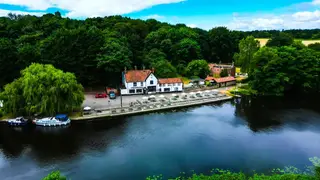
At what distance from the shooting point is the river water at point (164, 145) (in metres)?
27.4

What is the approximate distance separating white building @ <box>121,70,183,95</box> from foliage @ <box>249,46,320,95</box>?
56.8 ft

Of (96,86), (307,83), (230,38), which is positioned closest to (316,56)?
(307,83)

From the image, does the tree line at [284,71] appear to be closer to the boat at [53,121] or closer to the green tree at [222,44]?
the green tree at [222,44]

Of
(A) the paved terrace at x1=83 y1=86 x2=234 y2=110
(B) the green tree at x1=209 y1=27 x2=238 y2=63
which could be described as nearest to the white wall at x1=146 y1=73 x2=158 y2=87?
(A) the paved terrace at x1=83 y1=86 x2=234 y2=110

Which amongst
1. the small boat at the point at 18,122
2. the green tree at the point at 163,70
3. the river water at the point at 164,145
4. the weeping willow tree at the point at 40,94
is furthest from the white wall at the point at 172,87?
the small boat at the point at 18,122

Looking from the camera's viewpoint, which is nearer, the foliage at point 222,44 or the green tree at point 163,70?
the green tree at point 163,70

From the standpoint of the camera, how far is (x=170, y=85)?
55.1m

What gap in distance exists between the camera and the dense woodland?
5231 cm

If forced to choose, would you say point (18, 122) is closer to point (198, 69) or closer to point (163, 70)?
point (163, 70)

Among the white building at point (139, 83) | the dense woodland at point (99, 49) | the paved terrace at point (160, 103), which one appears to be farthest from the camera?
the white building at point (139, 83)

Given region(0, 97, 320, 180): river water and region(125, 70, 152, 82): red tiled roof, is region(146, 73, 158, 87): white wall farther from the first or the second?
region(0, 97, 320, 180): river water

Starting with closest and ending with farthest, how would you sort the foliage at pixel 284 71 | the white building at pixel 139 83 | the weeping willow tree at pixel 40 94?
the weeping willow tree at pixel 40 94
the white building at pixel 139 83
the foliage at pixel 284 71

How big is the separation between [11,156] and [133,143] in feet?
45.5

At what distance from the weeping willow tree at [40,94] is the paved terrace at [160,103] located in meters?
3.71
